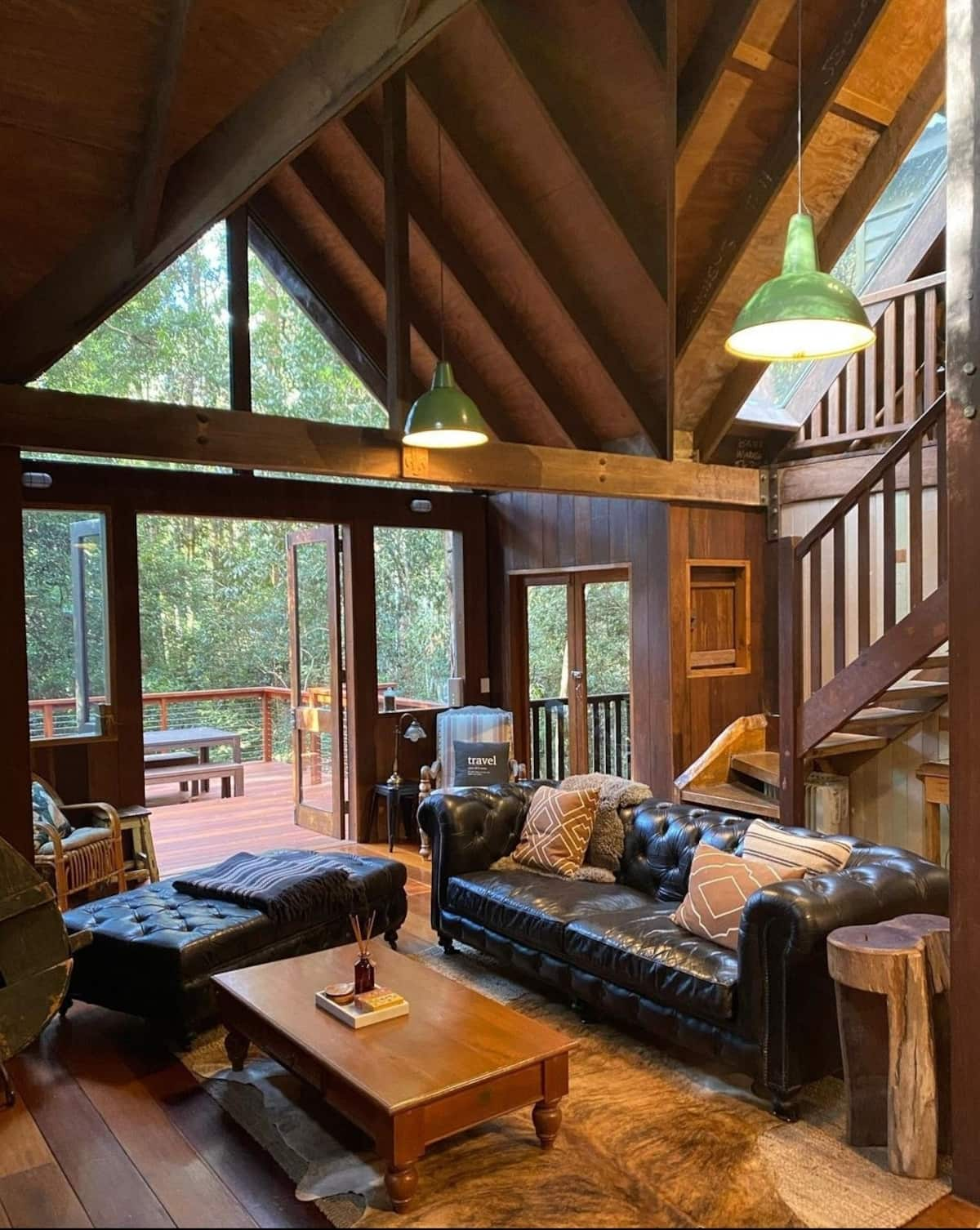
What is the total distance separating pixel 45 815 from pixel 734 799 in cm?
382

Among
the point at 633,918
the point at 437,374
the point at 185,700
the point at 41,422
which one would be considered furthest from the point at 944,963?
the point at 185,700

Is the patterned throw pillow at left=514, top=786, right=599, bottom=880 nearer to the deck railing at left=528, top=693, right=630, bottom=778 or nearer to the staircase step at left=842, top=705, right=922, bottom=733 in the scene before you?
the staircase step at left=842, top=705, right=922, bottom=733

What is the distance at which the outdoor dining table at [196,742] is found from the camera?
7.63 m

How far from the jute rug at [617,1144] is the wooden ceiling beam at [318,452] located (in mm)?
2541

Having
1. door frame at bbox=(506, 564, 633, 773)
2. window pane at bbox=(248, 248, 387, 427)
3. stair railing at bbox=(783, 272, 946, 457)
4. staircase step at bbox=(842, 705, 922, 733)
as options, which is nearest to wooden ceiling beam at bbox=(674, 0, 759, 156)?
stair railing at bbox=(783, 272, 946, 457)

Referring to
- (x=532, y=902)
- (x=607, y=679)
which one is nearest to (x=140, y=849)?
(x=532, y=902)

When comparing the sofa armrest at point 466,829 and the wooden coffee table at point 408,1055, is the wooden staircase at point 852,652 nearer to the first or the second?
the sofa armrest at point 466,829

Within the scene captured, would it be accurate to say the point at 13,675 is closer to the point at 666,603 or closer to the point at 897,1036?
the point at 897,1036

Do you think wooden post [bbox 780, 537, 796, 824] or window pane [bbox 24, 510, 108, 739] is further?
window pane [bbox 24, 510, 108, 739]

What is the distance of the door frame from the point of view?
672 centimetres

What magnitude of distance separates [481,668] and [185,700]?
3419 millimetres

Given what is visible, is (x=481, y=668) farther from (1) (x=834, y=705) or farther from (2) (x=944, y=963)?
(2) (x=944, y=963)

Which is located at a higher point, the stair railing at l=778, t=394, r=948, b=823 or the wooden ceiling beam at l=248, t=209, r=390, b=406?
the wooden ceiling beam at l=248, t=209, r=390, b=406

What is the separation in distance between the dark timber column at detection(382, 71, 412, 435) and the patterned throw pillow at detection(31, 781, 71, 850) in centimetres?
269
